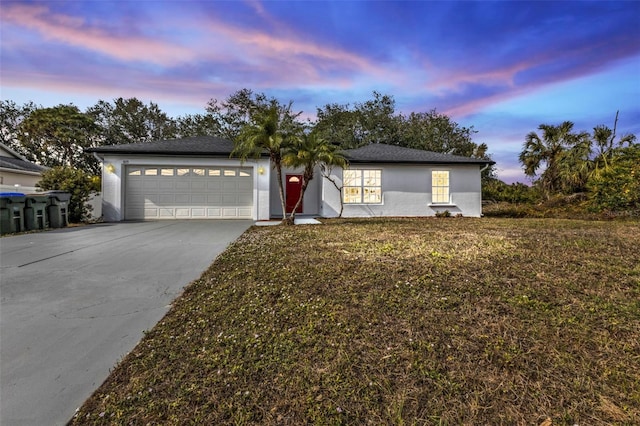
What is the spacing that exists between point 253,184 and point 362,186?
15.8 feet

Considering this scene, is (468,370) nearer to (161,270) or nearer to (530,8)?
(161,270)

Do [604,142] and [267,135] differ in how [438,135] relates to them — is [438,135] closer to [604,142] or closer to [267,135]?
[604,142]

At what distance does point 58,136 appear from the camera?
887 inches

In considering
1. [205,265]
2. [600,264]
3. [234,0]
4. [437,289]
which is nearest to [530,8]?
A: [600,264]

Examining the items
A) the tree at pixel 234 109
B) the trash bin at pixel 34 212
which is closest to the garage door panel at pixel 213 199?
the trash bin at pixel 34 212

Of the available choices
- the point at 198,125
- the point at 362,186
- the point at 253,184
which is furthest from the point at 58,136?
the point at 362,186

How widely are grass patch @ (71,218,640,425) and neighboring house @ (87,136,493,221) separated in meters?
8.79

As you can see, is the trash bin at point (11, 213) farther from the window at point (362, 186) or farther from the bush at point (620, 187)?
the bush at point (620, 187)

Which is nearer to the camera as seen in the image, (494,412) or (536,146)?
(494,412)

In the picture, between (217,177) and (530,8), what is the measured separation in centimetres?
1114

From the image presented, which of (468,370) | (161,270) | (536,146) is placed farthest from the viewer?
(536,146)

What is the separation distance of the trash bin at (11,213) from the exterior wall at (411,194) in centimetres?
990

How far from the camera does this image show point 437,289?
3127 millimetres

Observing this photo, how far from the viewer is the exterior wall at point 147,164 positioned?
11.1m
